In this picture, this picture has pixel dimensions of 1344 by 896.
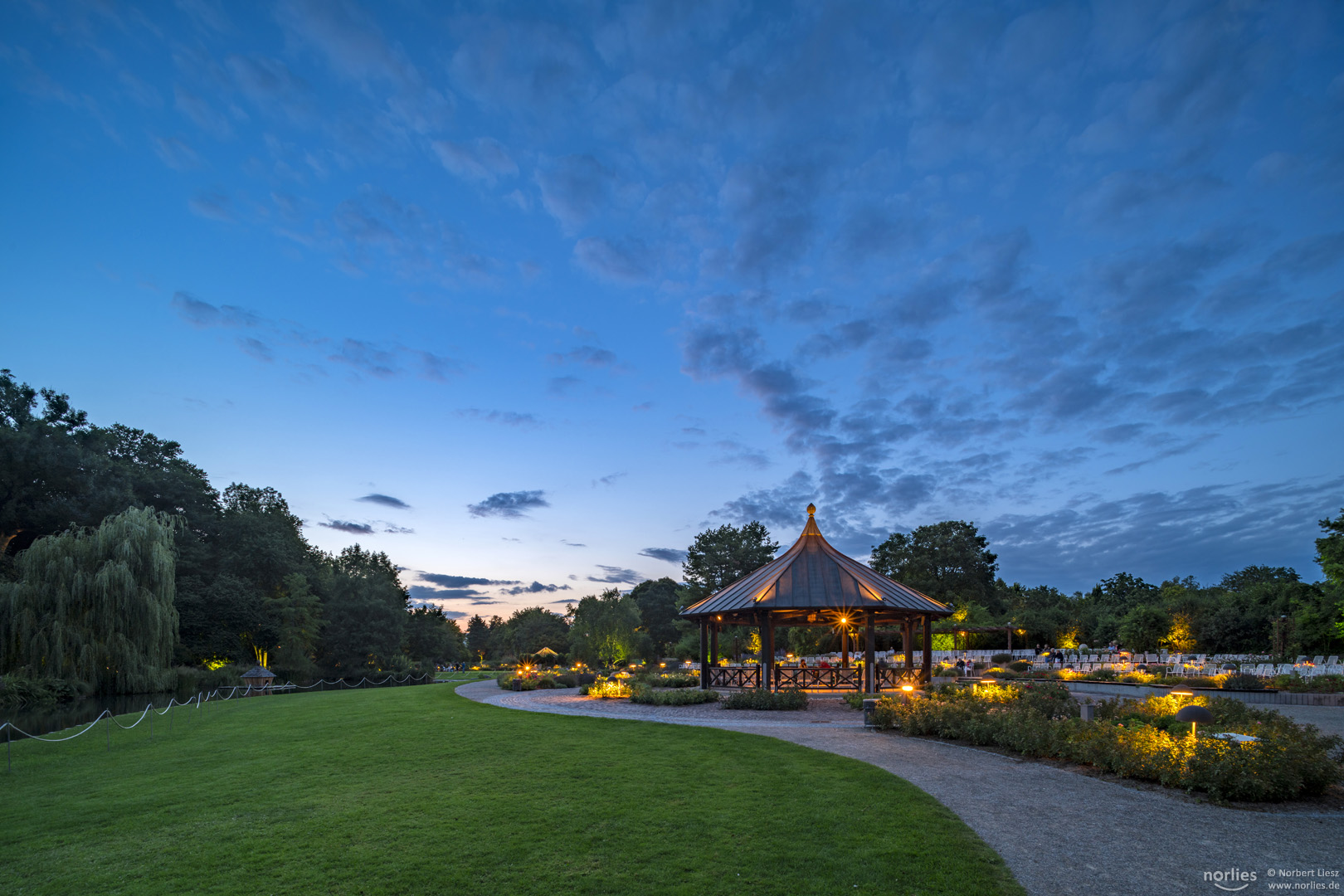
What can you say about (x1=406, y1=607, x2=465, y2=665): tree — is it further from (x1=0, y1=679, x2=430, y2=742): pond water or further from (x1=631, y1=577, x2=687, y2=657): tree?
(x1=0, y1=679, x2=430, y2=742): pond water

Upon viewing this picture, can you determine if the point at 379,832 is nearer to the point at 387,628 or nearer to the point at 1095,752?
the point at 1095,752

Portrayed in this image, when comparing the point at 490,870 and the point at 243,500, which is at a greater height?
the point at 243,500

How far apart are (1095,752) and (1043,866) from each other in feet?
15.2

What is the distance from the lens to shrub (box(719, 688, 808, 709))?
1730 centimetres

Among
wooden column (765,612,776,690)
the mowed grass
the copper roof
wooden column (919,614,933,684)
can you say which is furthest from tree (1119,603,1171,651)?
the mowed grass

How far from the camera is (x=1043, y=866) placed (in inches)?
219

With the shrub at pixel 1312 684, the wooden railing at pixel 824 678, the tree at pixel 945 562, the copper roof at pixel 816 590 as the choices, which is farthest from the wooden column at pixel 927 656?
the tree at pixel 945 562

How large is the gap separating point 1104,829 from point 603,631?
3456 centimetres

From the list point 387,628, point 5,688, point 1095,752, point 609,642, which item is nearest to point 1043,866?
point 1095,752

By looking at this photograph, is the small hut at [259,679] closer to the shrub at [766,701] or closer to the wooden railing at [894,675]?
the shrub at [766,701]

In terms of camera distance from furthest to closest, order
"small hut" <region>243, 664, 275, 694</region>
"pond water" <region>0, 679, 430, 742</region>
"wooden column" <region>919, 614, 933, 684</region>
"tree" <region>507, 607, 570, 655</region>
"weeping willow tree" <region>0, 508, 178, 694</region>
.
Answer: "tree" <region>507, 607, 570, 655</region> → "small hut" <region>243, 664, 275, 694</region> → "weeping willow tree" <region>0, 508, 178, 694</region> → "wooden column" <region>919, 614, 933, 684</region> → "pond water" <region>0, 679, 430, 742</region>

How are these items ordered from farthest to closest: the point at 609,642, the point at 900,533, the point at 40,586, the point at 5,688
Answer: the point at 900,533, the point at 609,642, the point at 40,586, the point at 5,688

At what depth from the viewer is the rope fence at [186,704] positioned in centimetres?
1361

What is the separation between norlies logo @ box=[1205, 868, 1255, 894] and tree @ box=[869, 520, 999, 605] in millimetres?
61559
